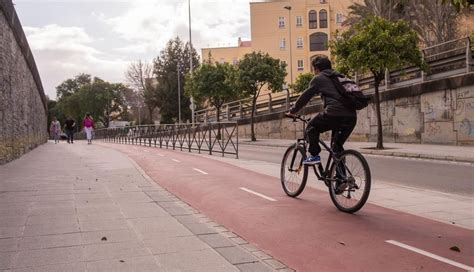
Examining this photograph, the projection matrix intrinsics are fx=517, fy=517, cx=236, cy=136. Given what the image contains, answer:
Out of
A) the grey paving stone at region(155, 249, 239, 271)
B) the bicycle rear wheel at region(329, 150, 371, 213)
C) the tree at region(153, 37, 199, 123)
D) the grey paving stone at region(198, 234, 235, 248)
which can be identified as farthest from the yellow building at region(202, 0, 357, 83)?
the grey paving stone at region(155, 249, 239, 271)

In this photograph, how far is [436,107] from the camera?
1978cm

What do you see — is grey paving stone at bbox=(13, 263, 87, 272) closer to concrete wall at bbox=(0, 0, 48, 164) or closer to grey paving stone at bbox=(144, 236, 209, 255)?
grey paving stone at bbox=(144, 236, 209, 255)

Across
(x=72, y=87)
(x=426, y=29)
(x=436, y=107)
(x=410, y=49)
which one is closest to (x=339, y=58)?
(x=410, y=49)

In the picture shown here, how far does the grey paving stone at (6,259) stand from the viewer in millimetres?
4504

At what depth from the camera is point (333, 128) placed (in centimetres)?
659

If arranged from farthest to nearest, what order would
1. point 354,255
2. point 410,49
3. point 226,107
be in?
point 226,107 → point 410,49 → point 354,255

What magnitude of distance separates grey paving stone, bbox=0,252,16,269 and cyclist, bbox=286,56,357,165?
12.7 feet

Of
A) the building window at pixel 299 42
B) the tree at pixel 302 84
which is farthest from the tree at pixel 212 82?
the building window at pixel 299 42

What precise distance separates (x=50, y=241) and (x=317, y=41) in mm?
66049

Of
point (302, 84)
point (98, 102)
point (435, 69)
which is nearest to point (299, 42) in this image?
point (98, 102)

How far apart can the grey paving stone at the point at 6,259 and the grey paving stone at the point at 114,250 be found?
2.11 feet

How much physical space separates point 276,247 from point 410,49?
14.6m

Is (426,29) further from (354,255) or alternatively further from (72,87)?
(72,87)

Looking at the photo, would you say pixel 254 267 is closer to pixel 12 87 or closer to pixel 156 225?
pixel 156 225
